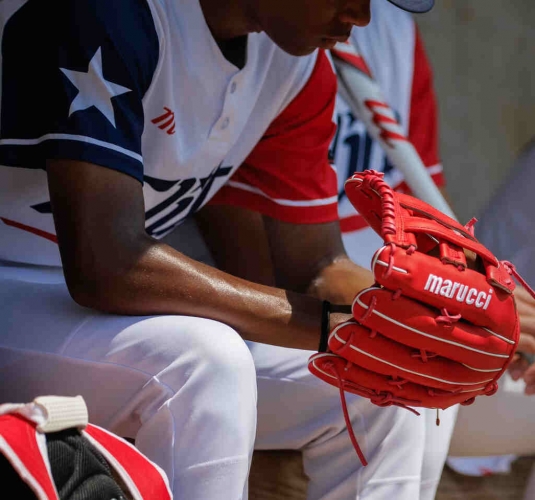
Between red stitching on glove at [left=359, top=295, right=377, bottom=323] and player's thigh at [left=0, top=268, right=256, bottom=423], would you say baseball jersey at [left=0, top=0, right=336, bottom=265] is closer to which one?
player's thigh at [left=0, top=268, right=256, bottom=423]

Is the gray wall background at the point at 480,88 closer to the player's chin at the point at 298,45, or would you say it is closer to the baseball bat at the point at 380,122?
the baseball bat at the point at 380,122

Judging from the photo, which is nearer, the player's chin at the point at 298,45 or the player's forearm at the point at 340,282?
the player's chin at the point at 298,45

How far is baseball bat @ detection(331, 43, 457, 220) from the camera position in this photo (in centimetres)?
190

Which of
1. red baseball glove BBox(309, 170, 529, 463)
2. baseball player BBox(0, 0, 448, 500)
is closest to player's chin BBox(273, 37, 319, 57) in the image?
baseball player BBox(0, 0, 448, 500)

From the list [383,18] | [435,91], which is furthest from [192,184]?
[435,91]

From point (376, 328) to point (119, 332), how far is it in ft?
0.94

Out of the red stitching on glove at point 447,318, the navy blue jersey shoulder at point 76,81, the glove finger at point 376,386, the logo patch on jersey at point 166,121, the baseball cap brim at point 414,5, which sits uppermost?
the baseball cap brim at point 414,5

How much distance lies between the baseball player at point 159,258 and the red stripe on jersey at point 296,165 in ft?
0.19

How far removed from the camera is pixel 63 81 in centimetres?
100

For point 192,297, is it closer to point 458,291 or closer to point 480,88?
point 458,291

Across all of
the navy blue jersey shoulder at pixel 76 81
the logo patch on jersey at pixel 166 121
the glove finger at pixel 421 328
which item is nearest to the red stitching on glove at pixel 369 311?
the glove finger at pixel 421 328

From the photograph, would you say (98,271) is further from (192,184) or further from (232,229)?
(232,229)

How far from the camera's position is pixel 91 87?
3.29 feet

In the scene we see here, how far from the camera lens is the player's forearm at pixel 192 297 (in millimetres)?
986
